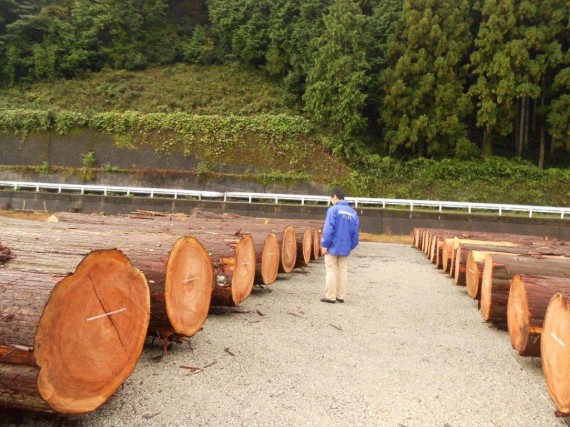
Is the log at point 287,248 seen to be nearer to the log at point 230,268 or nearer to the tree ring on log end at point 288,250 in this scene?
the tree ring on log end at point 288,250

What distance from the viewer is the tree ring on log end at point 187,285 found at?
15.4 ft

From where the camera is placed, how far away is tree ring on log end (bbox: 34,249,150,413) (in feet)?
9.53

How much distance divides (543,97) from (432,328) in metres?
29.2

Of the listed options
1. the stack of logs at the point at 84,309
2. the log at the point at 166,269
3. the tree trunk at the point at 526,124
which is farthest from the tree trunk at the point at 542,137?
the stack of logs at the point at 84,309

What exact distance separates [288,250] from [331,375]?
588cm

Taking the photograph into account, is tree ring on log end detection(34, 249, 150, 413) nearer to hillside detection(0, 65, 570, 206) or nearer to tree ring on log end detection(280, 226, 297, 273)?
tree ring on log end detection(280, 226, 297, 273)

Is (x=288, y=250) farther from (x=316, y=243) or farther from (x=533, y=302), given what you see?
(x=533, y=302)

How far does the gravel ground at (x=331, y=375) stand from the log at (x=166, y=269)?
0.33m

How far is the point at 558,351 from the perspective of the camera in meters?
3.71

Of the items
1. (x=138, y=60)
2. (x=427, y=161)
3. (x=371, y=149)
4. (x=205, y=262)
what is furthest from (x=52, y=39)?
(x=205, y=262)

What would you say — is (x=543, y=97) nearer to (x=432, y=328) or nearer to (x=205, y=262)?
(x=432, y=328)

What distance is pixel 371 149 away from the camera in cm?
3206

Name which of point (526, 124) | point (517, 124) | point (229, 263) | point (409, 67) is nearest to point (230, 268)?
point (229, 263)

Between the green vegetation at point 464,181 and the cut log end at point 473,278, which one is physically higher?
the green vegetation at point 464,181
